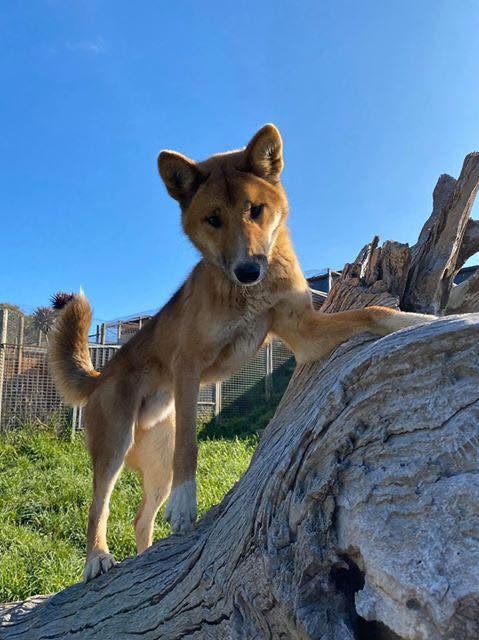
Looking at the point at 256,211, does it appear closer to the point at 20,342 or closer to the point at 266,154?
the point at 266,154

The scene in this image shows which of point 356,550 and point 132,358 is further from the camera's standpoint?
point 132,358

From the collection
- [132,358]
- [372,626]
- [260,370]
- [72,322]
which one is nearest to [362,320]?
[372,626]

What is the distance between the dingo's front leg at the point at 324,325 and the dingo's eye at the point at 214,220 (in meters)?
0.67

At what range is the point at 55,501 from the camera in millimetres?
6773

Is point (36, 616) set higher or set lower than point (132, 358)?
lower

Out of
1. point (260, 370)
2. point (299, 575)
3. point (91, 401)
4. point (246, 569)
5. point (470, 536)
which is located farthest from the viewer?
point (260, 370)

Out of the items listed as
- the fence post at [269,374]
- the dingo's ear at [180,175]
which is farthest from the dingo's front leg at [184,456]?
the fence post at [269,374]

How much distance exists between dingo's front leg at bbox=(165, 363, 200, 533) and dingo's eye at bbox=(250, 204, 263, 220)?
39.8 inches

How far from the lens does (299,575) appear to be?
1410 millimetres

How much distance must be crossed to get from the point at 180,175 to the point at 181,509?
2.13 metres

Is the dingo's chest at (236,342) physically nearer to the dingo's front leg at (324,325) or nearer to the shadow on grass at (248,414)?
the dingo's front leg at (324,325)

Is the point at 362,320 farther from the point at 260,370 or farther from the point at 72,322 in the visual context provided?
the point at 260,370

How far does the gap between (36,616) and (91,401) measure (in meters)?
1.50

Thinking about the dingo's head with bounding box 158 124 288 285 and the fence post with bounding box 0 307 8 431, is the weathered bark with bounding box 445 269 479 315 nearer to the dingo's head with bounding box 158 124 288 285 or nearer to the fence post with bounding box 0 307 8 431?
the dingo's head with bounding box 158 124 288 285
